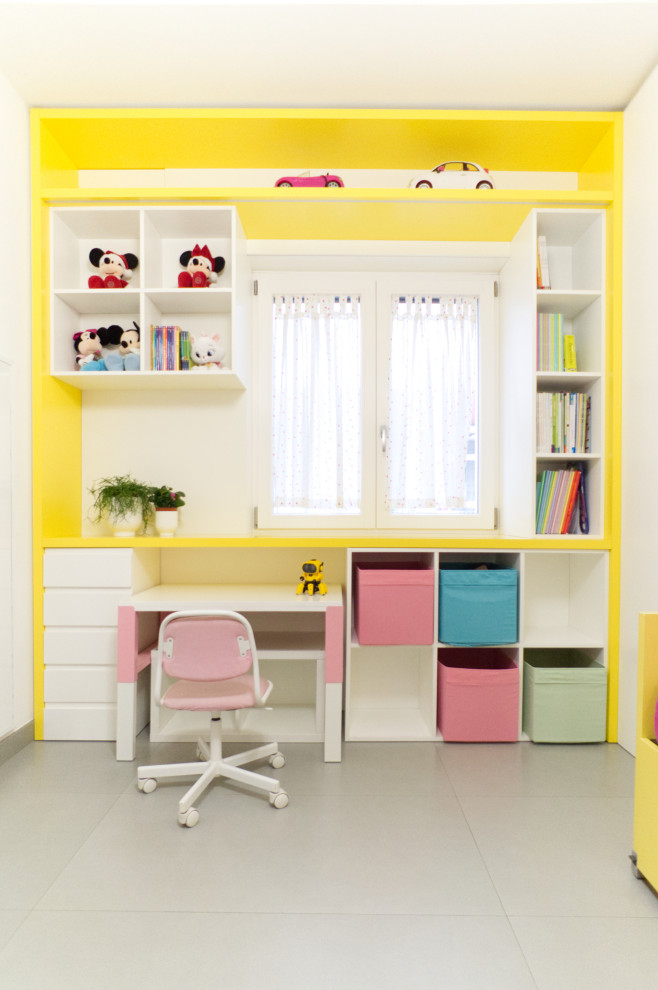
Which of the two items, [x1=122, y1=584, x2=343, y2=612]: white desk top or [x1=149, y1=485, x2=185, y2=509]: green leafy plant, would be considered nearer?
[x1=122, y1=584, x2=343, y2=612]: white desk top

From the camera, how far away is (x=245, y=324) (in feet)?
10.4

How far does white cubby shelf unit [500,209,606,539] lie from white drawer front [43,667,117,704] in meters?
2.00

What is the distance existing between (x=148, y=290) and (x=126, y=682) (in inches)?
67.2

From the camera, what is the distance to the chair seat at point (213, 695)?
7.18 ft

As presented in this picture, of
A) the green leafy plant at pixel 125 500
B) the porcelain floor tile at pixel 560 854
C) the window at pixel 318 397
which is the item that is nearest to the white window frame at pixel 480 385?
the window at pixel 318 397

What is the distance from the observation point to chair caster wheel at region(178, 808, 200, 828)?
2084mm

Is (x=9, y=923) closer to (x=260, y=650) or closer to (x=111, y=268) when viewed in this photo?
(x=260, y=650)

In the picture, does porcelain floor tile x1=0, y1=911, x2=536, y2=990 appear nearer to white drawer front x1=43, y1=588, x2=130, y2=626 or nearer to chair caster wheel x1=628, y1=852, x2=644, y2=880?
chair caster wheel x1=628, y1=852, x2=644, y2=880

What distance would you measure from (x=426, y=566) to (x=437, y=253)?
62.2 inches

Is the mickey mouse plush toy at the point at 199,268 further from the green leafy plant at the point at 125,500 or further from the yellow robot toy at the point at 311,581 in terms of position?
the yellow robot toy at the point at 311,581

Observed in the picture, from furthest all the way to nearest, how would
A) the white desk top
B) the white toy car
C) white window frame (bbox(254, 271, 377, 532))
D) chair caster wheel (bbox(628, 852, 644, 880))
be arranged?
white window frame (bbox(254, 271, 377, 532)) → the white toy car → the white desk top → chair caster wheel (bbox(628, 852, 644, 880))

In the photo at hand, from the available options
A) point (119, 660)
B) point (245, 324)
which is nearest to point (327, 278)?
point (245, 324)

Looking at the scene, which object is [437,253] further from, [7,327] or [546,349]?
[7,327]

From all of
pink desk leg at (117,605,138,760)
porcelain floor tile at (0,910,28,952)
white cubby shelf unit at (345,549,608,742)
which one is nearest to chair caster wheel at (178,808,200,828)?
porcelain floor tile at (0,910,28,952)
